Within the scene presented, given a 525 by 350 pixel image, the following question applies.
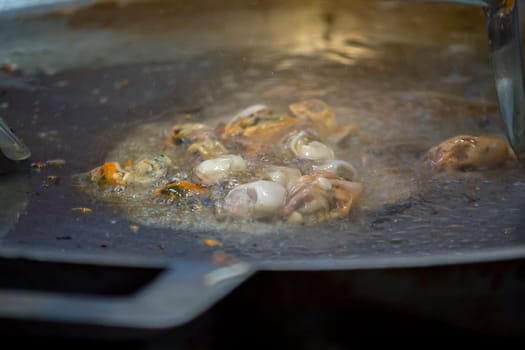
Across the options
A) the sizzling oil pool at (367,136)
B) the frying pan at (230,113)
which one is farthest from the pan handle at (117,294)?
the sizzling oil pool at (367,136)

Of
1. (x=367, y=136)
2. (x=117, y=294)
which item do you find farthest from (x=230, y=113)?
(x=117, y=294)

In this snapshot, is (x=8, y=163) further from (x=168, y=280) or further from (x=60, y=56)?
(x=168, y=280)

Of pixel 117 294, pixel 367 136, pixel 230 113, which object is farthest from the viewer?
pixel 230 113

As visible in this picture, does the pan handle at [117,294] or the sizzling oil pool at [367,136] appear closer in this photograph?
the pan handle at [117,294]

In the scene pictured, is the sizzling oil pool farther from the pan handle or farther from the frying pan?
the pan handle

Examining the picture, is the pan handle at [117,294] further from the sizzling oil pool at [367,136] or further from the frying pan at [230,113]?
the sizzling oil pool at [367,136]

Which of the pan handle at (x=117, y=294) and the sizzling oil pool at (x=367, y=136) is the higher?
the pan handle at (x=117, y=294)

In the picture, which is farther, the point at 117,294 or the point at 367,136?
the point at 367,136

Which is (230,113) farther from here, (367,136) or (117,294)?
(117,294)
